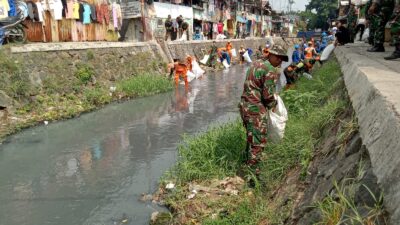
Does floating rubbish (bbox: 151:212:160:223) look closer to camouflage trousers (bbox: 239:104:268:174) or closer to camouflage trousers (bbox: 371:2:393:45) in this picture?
camouflage trousers (bbox: 239:104:268:174)

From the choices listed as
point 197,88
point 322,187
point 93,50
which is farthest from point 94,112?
point 322,187

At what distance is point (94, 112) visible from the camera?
441 inches

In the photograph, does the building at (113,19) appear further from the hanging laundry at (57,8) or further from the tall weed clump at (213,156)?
the tall weed clump at (213,156)

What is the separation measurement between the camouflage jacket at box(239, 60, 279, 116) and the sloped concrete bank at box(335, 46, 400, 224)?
3.24 ft

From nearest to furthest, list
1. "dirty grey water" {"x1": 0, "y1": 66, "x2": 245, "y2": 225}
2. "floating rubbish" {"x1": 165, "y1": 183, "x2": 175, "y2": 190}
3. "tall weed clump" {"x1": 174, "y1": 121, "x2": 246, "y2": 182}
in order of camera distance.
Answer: "dirty grey water" {"x1": 0, "y1": 66, "x2": 245, "y2": 225}
"floating rubbish" {"x1": 165, "y1": 183, "x2": 175, "y2": 190}
"tall weed clump" {"x1": 174, "y1": 121, "x2": 246, "y2": 182}

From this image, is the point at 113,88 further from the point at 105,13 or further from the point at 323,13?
the point at 323,13

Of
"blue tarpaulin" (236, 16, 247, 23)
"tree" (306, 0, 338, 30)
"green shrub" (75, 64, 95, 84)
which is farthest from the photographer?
"tree" (306, 0, 338, 30)

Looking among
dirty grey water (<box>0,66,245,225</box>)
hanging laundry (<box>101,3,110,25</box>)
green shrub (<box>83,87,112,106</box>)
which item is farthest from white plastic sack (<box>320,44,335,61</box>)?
hanging laundry (<box>101,3,110,25</box>)

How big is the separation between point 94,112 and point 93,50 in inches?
154

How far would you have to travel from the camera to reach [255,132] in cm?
480

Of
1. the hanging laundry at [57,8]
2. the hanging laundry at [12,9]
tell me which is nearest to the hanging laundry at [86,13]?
the hanging laundry at [57,8]

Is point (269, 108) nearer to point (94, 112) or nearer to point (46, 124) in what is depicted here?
point (46, 124)

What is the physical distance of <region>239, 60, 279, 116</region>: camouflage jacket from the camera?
15.4ft

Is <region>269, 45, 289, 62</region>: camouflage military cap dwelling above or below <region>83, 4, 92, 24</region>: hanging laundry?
below
